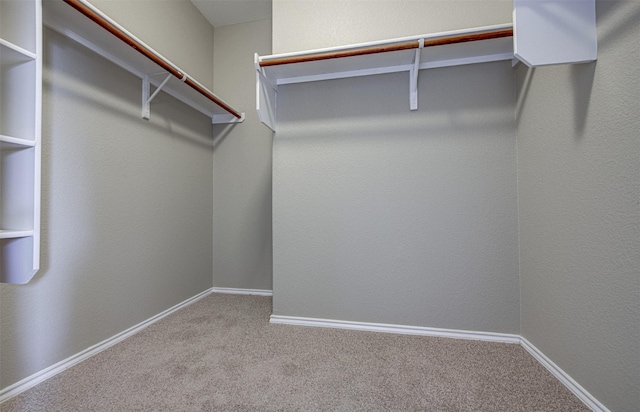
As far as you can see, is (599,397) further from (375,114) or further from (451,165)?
(375,114)

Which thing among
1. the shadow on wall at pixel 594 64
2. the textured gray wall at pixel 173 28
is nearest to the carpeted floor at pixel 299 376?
the shadow on wall at pixel 594 64

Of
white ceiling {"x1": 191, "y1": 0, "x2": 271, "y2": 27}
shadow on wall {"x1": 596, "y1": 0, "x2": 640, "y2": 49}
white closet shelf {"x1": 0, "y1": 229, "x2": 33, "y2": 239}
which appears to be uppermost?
white ceiling {"x1": 191, "y1": 0, "x2": 271, "y2": 27}

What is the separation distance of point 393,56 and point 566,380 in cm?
186

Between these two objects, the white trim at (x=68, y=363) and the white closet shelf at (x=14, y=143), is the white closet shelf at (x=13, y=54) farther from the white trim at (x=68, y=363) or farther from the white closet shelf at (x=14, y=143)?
the white trim at (x=68, y=363)

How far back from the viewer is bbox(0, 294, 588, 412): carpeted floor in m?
1.15

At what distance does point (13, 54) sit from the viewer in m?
1.03

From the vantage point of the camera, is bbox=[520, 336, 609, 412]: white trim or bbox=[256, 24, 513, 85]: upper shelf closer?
bbox=[520, 336, 609, 412]: white trim

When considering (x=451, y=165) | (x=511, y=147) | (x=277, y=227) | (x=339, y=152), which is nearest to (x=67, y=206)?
(x=277, y=227)

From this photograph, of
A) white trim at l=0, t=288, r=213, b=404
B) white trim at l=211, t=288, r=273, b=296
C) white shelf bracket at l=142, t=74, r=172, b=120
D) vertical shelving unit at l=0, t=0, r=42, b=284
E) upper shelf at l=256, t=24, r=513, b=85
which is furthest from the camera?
white trim at l=211, t=288, r=273, b=296

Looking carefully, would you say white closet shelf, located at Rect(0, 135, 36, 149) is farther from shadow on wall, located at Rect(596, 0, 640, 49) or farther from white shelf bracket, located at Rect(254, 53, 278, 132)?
shadow on wall, located at Rect(596, 0, 640, 49)

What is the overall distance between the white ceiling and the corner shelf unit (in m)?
1.05

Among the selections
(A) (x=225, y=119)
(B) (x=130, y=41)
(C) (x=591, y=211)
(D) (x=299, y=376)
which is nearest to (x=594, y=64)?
(C) (x=591, y=211)

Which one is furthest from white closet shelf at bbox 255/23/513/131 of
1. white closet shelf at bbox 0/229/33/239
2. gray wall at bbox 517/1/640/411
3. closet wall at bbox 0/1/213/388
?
white closet shelf at bbox 0/229/33/239

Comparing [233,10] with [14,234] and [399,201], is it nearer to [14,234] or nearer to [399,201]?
[399,201]
